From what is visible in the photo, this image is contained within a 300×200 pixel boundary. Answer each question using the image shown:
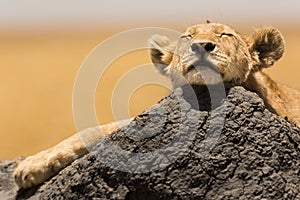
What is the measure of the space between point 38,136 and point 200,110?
12.1 m

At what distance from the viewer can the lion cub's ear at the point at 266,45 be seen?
7273 mm

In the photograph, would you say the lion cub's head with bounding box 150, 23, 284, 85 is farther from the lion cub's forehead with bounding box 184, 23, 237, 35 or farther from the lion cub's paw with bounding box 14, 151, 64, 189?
the lion cub's paw with bounding box 14, 151, 64, 189

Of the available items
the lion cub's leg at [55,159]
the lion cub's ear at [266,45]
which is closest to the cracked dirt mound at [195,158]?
the lion cub's leg at [55,159]

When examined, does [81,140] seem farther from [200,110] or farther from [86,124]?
[200,110]

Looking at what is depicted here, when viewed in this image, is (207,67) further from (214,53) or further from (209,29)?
(209,29)

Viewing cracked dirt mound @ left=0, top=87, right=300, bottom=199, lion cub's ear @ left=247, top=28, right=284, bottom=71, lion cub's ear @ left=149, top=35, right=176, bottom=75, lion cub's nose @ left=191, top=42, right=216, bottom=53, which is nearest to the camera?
cracked dirt mound @ left=0, top=87, right=300, bottom=199

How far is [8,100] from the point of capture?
23.2 meters

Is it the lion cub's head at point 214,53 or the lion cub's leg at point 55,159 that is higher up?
the lion cub's head at point 214,53

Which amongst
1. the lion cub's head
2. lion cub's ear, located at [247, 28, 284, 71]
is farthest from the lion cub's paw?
lion cub's ear, located at [247, 28, 284, 71]

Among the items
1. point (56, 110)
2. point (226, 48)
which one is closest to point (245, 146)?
point (226, 48)

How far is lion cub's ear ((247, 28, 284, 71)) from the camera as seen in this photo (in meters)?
7.27

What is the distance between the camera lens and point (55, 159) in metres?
7.08

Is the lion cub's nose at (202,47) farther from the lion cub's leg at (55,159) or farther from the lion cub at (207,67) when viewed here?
the lion cub's leg at (55,159)

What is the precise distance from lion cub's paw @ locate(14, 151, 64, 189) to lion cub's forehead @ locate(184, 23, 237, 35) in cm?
137
